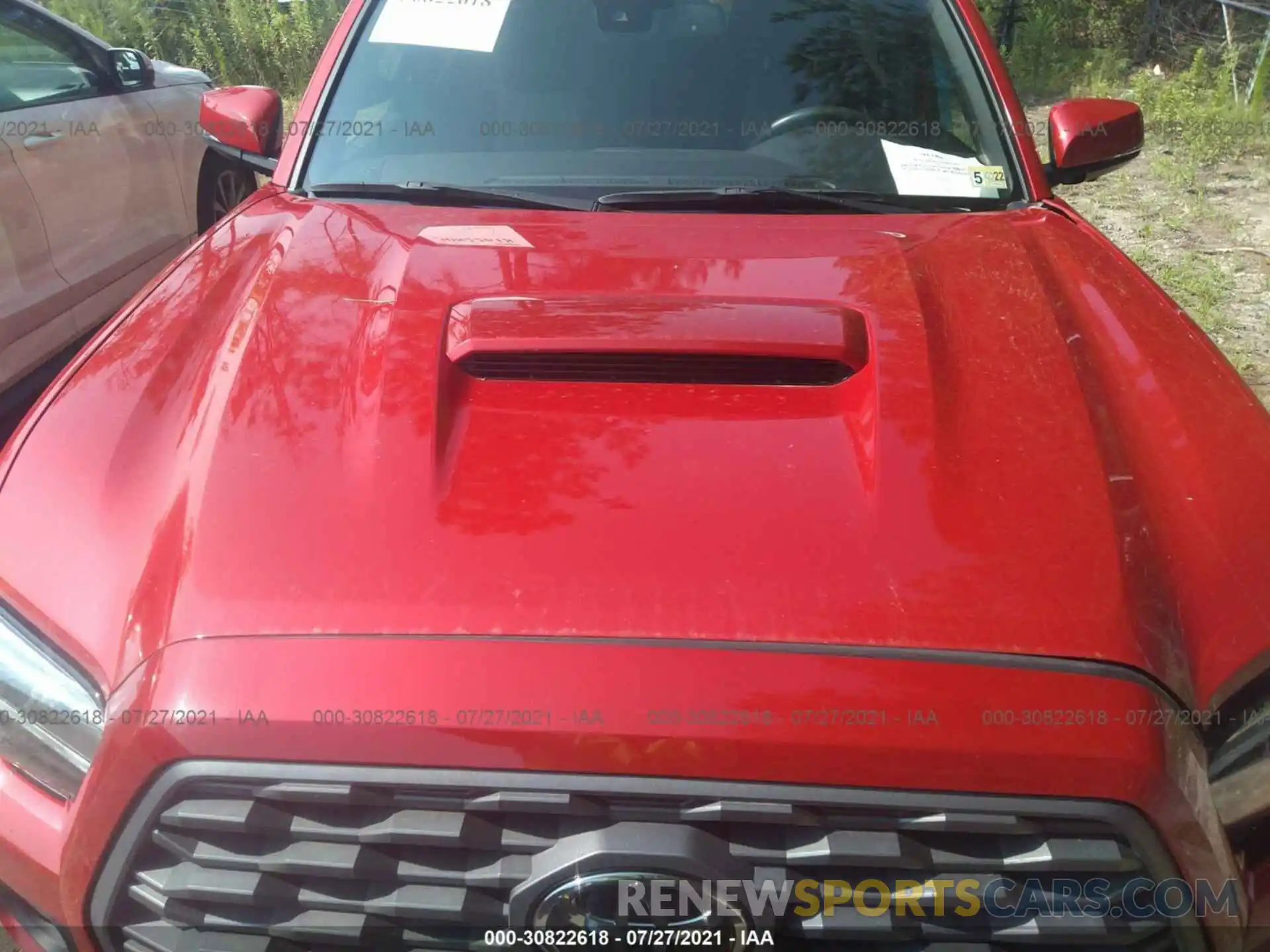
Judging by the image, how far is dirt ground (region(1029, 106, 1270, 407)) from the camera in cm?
448

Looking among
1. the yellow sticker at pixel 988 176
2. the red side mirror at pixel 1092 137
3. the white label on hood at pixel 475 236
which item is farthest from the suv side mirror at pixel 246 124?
the red side mirror at pixel 1092 137

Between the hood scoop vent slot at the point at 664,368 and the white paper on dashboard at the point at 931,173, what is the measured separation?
0.86 metres

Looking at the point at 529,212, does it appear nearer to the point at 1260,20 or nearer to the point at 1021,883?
the point at 1021,883

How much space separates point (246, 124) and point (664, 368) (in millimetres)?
1706

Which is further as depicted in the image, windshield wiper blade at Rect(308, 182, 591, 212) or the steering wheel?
the steering wheel

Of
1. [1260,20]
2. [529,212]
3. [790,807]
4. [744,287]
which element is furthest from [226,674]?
[1260,20]

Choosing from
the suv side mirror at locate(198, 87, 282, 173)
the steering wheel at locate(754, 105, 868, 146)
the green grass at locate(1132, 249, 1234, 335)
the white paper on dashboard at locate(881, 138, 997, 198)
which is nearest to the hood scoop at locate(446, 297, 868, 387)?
the white paper on dashboard at locate(881, 138, 997, 198)

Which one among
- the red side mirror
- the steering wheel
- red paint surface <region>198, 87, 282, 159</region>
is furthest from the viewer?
red paint surface <region>198, 87, 282, 159</region>

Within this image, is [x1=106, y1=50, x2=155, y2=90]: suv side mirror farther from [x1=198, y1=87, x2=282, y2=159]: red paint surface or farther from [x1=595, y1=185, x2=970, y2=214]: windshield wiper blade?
[x1=595, y1=185, x2=970, y2=214]: windshield wiper blade

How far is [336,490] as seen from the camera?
4.75ft

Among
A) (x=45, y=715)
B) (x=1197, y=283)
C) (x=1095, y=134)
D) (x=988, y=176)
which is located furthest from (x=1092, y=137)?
(x=1197, y=283)

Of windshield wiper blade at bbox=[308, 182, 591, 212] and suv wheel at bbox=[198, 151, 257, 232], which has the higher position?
windshield wiper blade at bbox=[308, 182, 591, 212]

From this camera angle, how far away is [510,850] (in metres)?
1.24

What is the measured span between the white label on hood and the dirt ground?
10.4 ft
